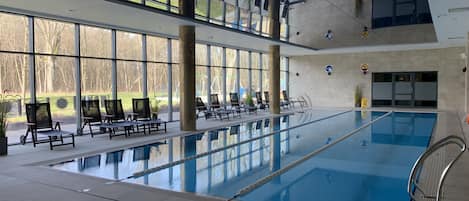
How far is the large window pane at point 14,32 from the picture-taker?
818cm

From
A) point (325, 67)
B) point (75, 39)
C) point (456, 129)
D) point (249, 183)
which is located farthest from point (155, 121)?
point (325, 67)

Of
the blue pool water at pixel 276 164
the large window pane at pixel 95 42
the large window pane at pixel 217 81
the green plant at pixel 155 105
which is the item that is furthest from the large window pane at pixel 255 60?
the large window pane at pixel 95 42

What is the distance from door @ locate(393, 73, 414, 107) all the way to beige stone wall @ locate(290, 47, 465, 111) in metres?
0.43

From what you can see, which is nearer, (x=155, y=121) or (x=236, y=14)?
(x=155, y=121)

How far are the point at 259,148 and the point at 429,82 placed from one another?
45.4ft

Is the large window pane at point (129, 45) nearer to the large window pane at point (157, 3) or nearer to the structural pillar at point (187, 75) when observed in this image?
the large window pane at point (157, 3)

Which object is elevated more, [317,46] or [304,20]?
[304,20]

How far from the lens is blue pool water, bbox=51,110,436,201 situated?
516 cm

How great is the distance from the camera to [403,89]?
18984mm

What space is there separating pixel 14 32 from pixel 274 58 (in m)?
9.60

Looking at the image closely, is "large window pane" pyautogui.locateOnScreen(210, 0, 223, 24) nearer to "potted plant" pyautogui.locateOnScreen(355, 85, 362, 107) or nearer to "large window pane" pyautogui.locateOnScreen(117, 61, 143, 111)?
"large window pane" pyautogui.locateOnScreen(117, 61, 143, 111)

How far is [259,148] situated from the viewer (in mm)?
8234

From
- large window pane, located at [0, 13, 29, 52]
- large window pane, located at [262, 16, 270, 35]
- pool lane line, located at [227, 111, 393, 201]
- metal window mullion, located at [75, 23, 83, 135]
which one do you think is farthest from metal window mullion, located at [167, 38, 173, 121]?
pool lane line, located at [227, 111, 393, 201]

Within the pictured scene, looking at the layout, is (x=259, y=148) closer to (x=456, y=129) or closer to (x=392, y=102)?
(x=456, y=129)
